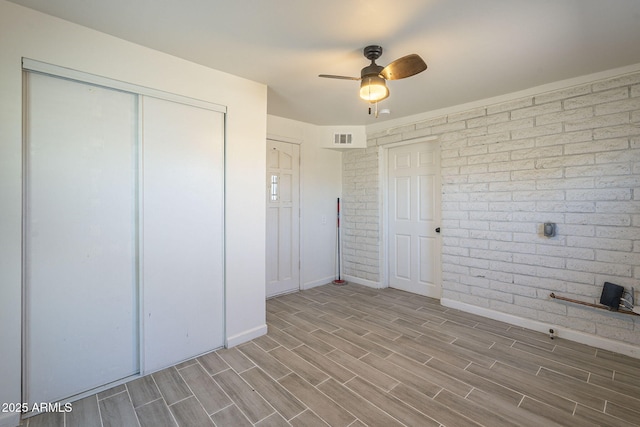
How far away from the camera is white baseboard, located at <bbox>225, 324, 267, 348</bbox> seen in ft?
8.67

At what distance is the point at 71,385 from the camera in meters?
1.93

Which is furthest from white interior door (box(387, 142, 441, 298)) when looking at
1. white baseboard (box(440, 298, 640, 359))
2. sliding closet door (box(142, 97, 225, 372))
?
sliding closet door (box(142, 97, 225, 372))

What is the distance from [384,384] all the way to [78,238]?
2438mm

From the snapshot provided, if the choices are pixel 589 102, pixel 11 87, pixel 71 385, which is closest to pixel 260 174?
pixel 11 87

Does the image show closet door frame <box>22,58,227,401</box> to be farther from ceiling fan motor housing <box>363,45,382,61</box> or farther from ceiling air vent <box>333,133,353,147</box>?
ceiling air vent <box>333,133,353,147</box>

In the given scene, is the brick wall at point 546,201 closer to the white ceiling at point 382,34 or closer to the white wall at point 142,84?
the white ceiling at point 382,34

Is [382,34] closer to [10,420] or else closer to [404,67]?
[404,67]

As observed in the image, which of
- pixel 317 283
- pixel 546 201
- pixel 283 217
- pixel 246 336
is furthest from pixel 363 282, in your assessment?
pixel 546 201

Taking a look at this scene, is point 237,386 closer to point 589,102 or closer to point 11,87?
point 11,87

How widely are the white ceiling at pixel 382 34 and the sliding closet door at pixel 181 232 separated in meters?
0.56

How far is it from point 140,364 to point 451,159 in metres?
3.89

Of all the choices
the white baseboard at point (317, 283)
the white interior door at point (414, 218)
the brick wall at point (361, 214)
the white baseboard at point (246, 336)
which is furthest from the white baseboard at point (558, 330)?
the white baseboard at point (246, 336)

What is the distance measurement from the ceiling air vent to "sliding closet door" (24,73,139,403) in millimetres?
2924

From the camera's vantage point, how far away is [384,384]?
6.90 feet
